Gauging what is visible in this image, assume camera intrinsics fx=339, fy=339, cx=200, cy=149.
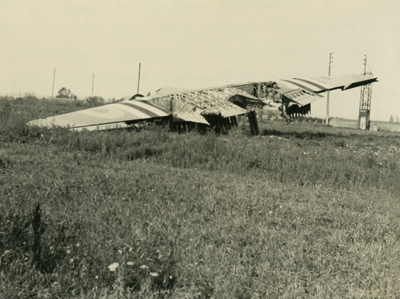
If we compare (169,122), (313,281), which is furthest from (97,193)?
(169,122)

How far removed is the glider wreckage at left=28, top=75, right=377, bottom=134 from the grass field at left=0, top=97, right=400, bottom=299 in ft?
11.6

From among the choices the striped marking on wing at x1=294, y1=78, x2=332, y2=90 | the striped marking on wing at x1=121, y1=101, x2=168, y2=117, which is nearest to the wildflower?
the striped marking on wing at x1=121, y1=101, x2=168, y2=117

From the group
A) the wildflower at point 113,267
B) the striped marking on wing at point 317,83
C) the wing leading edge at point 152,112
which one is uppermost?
the striped marking on wing at point 317,83

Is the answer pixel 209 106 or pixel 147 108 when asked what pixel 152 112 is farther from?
pixel 209 106

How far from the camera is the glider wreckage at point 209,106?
11492 mm

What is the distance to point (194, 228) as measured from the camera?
3.96m

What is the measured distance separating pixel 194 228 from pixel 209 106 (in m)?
9.04

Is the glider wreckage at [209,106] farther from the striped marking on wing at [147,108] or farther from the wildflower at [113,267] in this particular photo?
the wildflower at [113,267]

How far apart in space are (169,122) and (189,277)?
10.4 metres

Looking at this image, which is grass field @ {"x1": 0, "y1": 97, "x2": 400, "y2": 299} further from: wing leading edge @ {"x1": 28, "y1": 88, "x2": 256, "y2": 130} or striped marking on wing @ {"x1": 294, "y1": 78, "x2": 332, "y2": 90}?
striped marking on wing @ {"x1": 294, "y1": 78, "x2": 332, "y2": 90}

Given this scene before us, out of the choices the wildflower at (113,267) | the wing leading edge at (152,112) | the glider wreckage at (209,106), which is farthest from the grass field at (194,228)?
the glider wreckage at (209,106)

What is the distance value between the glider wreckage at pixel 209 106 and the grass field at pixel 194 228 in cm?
354

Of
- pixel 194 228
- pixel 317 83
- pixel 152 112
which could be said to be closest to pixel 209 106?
pixel 152 112

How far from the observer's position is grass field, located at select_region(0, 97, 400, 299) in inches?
105
